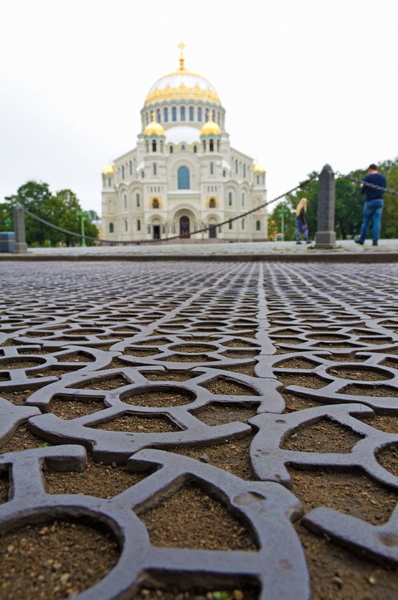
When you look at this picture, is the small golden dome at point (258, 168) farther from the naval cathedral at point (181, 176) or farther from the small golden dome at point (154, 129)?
the small golden dome at point (154, 129)

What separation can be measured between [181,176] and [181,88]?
32.7 feet

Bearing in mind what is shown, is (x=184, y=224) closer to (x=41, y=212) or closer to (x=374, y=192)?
(x=41, y=212)

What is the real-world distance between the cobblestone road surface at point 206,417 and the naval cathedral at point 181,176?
42250mm

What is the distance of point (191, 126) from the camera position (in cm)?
4928

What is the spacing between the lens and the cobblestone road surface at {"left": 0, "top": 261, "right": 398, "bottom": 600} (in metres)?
0.68

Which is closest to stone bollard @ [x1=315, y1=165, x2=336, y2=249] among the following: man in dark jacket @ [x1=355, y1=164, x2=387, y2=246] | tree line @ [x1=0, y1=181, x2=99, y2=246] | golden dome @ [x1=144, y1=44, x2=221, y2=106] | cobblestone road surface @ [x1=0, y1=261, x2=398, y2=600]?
man in dark jacket @ [x1=355, y1=164, x2=387, y2=246]

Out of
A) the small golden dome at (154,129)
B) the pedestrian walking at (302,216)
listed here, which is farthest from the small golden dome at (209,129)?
the pedestrian walking at (302,216)

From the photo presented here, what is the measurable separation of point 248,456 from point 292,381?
2.01 feet

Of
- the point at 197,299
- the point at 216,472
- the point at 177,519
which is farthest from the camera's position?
the point at 197,299

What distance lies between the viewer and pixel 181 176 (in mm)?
47781

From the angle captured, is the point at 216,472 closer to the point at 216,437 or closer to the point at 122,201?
the point at 216,437

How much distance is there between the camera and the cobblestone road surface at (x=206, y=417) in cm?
68

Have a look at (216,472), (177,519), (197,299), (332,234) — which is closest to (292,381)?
(216,472)

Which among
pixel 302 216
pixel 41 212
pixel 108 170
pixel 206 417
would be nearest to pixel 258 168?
pixel 108 170
